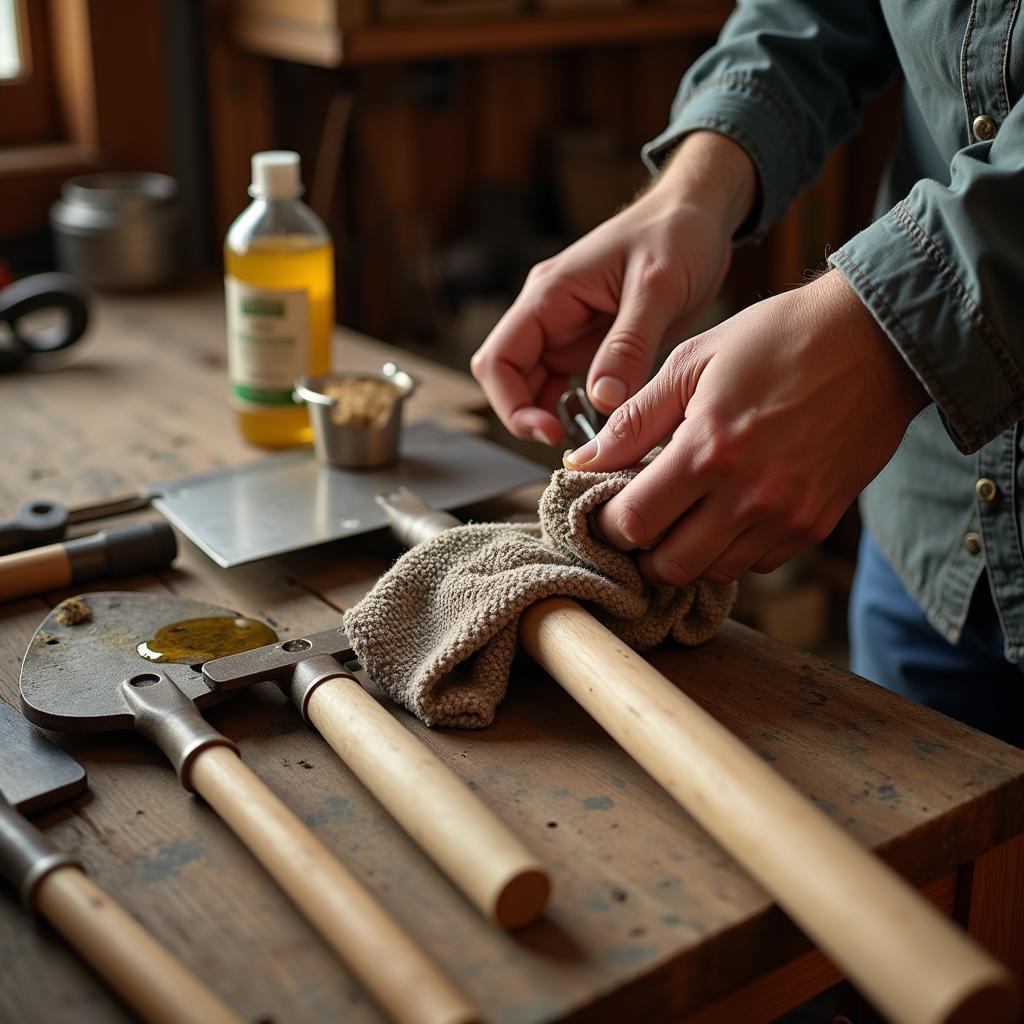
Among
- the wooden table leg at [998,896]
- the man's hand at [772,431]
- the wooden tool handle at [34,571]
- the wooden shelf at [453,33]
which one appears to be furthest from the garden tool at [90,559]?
the wooden shelf at [453,33]

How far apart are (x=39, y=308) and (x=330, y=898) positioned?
1.07m

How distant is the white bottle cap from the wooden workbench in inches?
16.0

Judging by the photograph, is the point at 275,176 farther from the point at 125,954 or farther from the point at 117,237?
the point at 125,954

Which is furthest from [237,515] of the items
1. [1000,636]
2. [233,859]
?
[1000,636]

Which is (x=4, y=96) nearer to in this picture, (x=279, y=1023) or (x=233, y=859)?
(x=233, y=859)

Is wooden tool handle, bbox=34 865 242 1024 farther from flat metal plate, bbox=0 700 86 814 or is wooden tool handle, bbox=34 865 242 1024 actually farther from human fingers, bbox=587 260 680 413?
human fingers, bbox=587 260 680 413

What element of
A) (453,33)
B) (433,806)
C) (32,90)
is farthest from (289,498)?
(32,90)

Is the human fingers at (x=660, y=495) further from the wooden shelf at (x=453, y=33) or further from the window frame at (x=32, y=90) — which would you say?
the window frame at (x=32, y=90)

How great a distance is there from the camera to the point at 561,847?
2.08 feet

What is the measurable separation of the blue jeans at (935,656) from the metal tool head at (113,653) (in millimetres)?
598

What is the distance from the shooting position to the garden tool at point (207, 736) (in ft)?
1.72

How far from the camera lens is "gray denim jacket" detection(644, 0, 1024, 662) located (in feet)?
2.33

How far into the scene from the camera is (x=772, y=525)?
0.76 m

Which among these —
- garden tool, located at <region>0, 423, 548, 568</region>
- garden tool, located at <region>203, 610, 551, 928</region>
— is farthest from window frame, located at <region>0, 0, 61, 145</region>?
garden tool, located at <region>203, 610, 551, 928</region>
